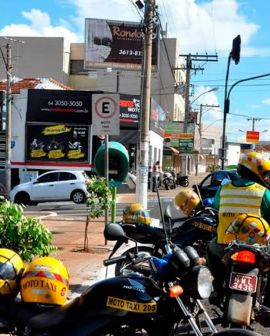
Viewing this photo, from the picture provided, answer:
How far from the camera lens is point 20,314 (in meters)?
4.27

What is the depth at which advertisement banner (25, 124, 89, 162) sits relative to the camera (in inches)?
1273

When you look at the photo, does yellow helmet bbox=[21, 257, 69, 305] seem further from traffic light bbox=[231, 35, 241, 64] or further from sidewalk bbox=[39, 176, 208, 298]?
traffic light bbox=[231, 35, 241, 64]

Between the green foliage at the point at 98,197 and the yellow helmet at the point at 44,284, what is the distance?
7109 millimetres

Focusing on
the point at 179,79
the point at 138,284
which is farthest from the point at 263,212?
the point at 179,79

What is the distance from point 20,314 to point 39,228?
1955mm

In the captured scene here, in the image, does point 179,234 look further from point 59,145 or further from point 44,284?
point 59,145

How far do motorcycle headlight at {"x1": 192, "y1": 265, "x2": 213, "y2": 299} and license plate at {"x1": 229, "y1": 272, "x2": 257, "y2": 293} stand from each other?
870 millimetres

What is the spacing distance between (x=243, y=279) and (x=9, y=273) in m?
1.74

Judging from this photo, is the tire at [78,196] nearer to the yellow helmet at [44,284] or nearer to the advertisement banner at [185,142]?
the yellow helmet at [44,284]

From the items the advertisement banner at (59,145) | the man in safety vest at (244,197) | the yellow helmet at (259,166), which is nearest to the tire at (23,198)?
the advertisement banner at (59,145)

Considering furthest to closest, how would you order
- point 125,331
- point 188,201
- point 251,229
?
point 188,201 < point 251,229 < point 125,331

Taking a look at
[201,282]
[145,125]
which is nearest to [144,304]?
[201,282]

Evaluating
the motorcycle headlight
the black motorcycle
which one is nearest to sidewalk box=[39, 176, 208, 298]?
the black motorcycle

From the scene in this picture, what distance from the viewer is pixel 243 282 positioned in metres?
4.49
